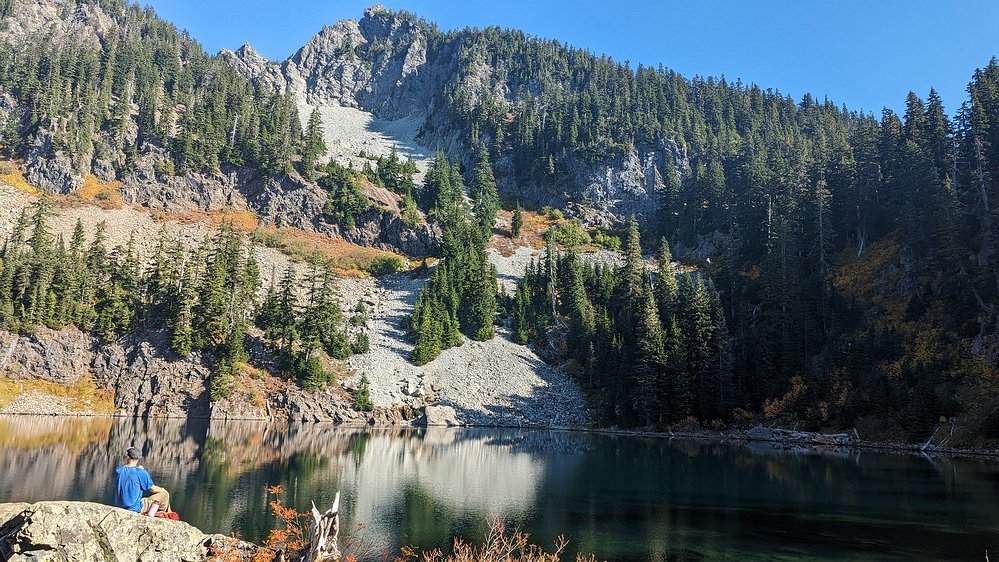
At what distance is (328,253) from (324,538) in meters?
104

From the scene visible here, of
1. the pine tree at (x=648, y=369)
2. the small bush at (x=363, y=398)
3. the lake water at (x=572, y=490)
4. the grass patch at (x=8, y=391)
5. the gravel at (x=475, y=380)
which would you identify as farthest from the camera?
the gravel at (x=475, y=380)

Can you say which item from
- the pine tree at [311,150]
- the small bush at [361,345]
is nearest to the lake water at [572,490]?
the small bush at [361,345]

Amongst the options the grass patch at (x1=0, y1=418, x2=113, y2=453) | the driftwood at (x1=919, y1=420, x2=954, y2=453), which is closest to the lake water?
the grass patch at (x1=0, y1=418, x2=113, y2=453)

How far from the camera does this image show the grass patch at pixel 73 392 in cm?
6431

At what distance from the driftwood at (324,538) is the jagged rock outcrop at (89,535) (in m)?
2.60

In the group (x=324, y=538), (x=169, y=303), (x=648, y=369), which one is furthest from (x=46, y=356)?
(x=324, y=538)

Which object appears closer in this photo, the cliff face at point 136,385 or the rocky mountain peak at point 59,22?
the cliff face at point 136,385

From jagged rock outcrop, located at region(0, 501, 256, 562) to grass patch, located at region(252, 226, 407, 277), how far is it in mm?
93447

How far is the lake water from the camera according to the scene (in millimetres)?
21266

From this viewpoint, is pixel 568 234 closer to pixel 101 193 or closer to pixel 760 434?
pixel 760 434

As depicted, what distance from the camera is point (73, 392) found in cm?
6762

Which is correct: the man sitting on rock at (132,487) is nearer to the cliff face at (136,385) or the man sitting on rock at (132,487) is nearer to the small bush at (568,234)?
the cliff face at (136,385)

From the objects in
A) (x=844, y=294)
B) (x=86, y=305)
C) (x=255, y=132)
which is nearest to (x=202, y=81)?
(x=255, y=132)

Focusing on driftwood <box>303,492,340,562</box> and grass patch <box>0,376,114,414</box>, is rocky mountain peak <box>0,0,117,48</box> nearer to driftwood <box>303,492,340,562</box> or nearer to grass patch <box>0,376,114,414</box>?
grass patch <box>0,376,114,414</box>
